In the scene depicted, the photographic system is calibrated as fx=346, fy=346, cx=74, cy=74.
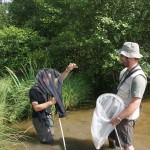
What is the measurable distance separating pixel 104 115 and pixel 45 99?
1.32 meters

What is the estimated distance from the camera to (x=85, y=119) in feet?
27.0

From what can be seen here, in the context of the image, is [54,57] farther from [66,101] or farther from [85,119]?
[85,119]

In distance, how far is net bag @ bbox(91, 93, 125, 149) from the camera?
5387mm

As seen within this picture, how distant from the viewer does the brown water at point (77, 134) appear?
6496 millimetres

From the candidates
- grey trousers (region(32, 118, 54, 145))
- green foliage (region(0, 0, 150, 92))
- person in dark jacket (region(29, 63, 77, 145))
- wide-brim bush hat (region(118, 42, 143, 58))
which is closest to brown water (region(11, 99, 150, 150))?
grey trousers (region(32, 118, 54, 145))

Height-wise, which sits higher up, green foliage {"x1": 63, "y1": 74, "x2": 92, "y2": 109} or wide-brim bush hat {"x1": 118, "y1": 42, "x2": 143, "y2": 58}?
wide-brim bush hat {"x1": 118, "y1": 42, "x2": 143, "y2": 58}

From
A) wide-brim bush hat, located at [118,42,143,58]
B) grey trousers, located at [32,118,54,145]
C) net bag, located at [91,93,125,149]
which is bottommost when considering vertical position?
grey trousers, located at [32,118,54,145]

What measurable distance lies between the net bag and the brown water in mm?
896

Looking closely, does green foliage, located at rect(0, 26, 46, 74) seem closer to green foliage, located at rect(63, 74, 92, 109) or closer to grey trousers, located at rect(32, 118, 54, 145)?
green foliage, located at rect(63, 74, 92, 109)

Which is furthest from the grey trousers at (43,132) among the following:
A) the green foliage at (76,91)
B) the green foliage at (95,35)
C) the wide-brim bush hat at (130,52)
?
the green foliage at (95,35)

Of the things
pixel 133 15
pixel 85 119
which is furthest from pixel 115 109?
pixel 133 15

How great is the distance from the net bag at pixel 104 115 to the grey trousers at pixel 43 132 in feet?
4.23

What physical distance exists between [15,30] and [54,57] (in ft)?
5.07

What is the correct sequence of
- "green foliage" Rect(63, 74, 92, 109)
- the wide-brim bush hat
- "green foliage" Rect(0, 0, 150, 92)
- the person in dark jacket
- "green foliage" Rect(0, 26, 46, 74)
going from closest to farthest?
the wide-brim bush hat
the person in dark jacket
"green foliage" Rect(63, 74, 92, 109)
"green foliage" Rect(0, 0, 150, 92)
"green foliage" Rect(0, 26, 46, 74)
